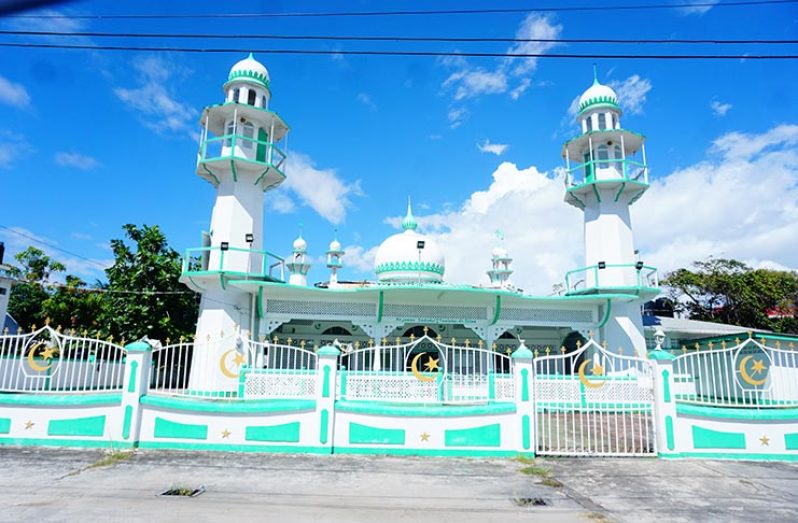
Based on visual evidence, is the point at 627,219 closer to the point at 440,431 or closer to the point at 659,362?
the point at 659,362

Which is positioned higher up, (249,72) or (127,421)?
(249,72)

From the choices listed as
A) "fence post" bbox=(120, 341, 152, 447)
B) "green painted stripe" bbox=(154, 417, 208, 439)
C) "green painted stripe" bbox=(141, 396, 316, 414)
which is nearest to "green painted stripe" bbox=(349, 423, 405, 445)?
"green painted stripe" bbox=(141, 396, 316, 414)

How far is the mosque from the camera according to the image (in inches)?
585

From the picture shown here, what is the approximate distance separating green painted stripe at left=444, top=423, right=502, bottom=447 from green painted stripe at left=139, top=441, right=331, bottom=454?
1.94m

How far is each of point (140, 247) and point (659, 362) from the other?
19130 millimetres

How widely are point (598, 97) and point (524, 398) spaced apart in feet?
44.7

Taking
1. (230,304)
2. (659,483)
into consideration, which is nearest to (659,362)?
(659,483)

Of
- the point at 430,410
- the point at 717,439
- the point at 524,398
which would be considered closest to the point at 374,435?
the point at 430,410

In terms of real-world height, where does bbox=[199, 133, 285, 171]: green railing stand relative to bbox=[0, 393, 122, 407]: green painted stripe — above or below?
above

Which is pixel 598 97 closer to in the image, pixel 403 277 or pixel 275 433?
pixel 403 277

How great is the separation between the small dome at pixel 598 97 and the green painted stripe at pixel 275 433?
1534cm

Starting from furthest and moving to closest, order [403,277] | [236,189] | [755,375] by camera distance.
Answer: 1. [403,277]
2. [236,189]
3. [755,375]

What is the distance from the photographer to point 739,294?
29469mm

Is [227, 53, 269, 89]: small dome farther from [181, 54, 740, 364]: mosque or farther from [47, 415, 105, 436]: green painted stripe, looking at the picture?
[47, 415, 105, 436]: green painted stripe
